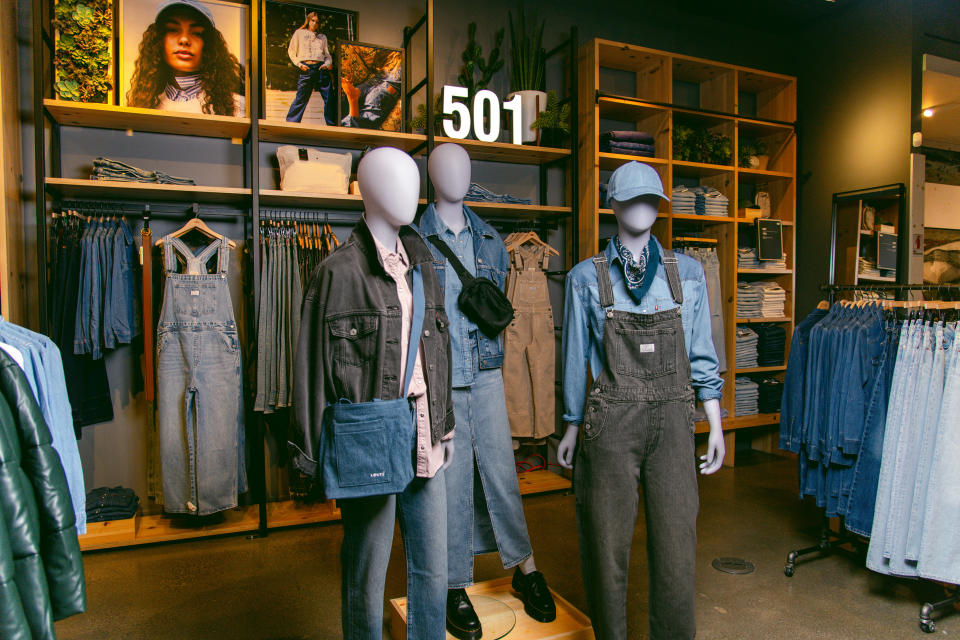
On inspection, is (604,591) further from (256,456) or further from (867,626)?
(256,456)

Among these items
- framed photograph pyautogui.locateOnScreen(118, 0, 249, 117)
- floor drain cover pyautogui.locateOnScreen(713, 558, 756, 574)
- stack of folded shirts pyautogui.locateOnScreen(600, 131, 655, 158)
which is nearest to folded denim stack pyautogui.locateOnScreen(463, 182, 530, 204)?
stack of folded shirts pyautogui.locateOnScreen(600, 131, 655, 158)

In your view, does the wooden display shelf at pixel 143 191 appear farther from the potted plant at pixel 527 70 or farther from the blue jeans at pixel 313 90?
the potted plant at pixel 527 70

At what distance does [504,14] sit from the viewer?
479cm

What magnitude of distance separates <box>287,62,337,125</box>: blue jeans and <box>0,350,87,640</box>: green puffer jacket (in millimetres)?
3013

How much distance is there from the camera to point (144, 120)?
11.7ft

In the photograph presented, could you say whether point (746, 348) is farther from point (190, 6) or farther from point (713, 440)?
point (190, 6)

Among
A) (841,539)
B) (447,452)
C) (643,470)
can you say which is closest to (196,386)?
(447,452)

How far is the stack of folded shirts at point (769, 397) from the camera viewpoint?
5.34 meters

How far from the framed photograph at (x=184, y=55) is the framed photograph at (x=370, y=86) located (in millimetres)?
598

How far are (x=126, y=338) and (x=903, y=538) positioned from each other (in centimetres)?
393

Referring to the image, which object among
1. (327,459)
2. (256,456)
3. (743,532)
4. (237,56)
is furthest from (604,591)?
(237,56)

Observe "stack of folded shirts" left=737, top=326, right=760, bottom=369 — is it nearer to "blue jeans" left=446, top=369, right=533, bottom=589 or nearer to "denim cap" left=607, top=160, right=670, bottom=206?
"blue jeans" left=446, top=369, right=533, bottom=589

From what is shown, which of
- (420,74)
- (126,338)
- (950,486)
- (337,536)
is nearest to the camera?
(950,486)

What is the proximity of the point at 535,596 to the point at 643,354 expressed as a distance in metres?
1.11
